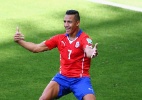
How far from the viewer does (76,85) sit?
425 inches

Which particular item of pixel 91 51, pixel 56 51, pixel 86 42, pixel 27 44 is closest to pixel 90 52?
pixel 91 51

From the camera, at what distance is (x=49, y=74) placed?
14508 millimetres

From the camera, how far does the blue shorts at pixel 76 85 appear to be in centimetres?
1068

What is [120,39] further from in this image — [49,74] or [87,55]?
[87,55]

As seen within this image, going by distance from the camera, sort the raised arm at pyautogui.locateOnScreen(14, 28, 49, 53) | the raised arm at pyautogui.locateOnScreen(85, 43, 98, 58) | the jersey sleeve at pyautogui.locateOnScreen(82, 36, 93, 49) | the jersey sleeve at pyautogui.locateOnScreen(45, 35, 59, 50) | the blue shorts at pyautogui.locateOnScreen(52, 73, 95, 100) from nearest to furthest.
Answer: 1. the raised arm at pyautogui.locateOnScreen(85, 43, 98, 58)
2. the jersey sleeve at pyautogui.locateOnScreen(82, 36, 93, 49)
3. the blue shorts at pyautogui.locateOnScreen(52, 73, 95, 100)
4. the raised arm at pyautogui.locateOnScreen(14, 28, 49, 53)
5. the jersey sleeve at pyautogui.locateOnScreen(45, 35, 59, 50)

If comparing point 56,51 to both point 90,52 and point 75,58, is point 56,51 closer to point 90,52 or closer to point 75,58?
point 75,58

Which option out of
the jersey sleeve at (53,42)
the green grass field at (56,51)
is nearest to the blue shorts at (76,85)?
the jersey sleeve at (53,42)

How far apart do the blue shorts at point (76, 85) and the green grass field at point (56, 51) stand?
2.00m

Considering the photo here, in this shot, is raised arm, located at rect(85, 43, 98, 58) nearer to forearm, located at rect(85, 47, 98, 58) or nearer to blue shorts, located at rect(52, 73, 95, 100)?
forearm, located at rect(85, 47, 98, 58)

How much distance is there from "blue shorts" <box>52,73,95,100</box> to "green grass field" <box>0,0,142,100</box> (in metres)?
2.00

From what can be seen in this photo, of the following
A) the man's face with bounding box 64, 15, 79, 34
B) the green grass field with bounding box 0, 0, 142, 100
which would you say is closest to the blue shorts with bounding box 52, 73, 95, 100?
the man's face with bounding box 64, 15, 79, 34

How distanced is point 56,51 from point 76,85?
5666 millimetres

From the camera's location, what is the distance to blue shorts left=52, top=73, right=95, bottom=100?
420 inches

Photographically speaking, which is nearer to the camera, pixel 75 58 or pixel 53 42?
pixel 75 58
